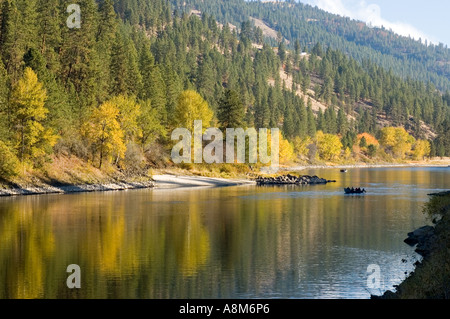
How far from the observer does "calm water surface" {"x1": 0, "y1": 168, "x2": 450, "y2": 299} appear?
1083 inches

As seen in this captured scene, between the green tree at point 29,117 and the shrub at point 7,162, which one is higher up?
Answer: the green tree at point 29,117

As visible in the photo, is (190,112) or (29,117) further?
(190,112)

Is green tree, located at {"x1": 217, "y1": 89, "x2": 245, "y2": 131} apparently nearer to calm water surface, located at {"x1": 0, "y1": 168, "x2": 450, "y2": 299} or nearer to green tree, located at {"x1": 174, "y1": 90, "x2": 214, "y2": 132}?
green tree, located at {"x1": 174, "y1": 90, "x2": 214, "y2": 132}

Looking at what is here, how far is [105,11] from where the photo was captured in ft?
405

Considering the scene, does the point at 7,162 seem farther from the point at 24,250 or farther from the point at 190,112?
the point at 190,112

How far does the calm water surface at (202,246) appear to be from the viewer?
2750 cm


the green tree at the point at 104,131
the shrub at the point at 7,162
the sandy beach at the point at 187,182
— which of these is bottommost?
the sandy beach at the point at 187,182

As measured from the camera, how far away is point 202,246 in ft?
128

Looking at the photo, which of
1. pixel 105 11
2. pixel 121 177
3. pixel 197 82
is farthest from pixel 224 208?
pixel 197 82

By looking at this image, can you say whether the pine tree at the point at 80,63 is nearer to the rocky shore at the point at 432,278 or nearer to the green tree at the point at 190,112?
the green tree at the point at 190,112

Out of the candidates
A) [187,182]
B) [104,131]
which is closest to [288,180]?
[187,182]

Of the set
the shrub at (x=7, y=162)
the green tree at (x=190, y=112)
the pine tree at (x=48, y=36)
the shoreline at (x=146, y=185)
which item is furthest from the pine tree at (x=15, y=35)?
the green tree at (x=190, y=112)

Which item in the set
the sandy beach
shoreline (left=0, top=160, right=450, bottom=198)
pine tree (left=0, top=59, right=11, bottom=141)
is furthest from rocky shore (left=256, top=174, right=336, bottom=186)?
pine tree (left=0, top=59, right=11, bottom=141)

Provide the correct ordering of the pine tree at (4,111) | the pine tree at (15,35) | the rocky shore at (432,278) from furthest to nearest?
the pine tree at (15,35)
the pine tree at (4,111)
the rocky shore at (432,278)
